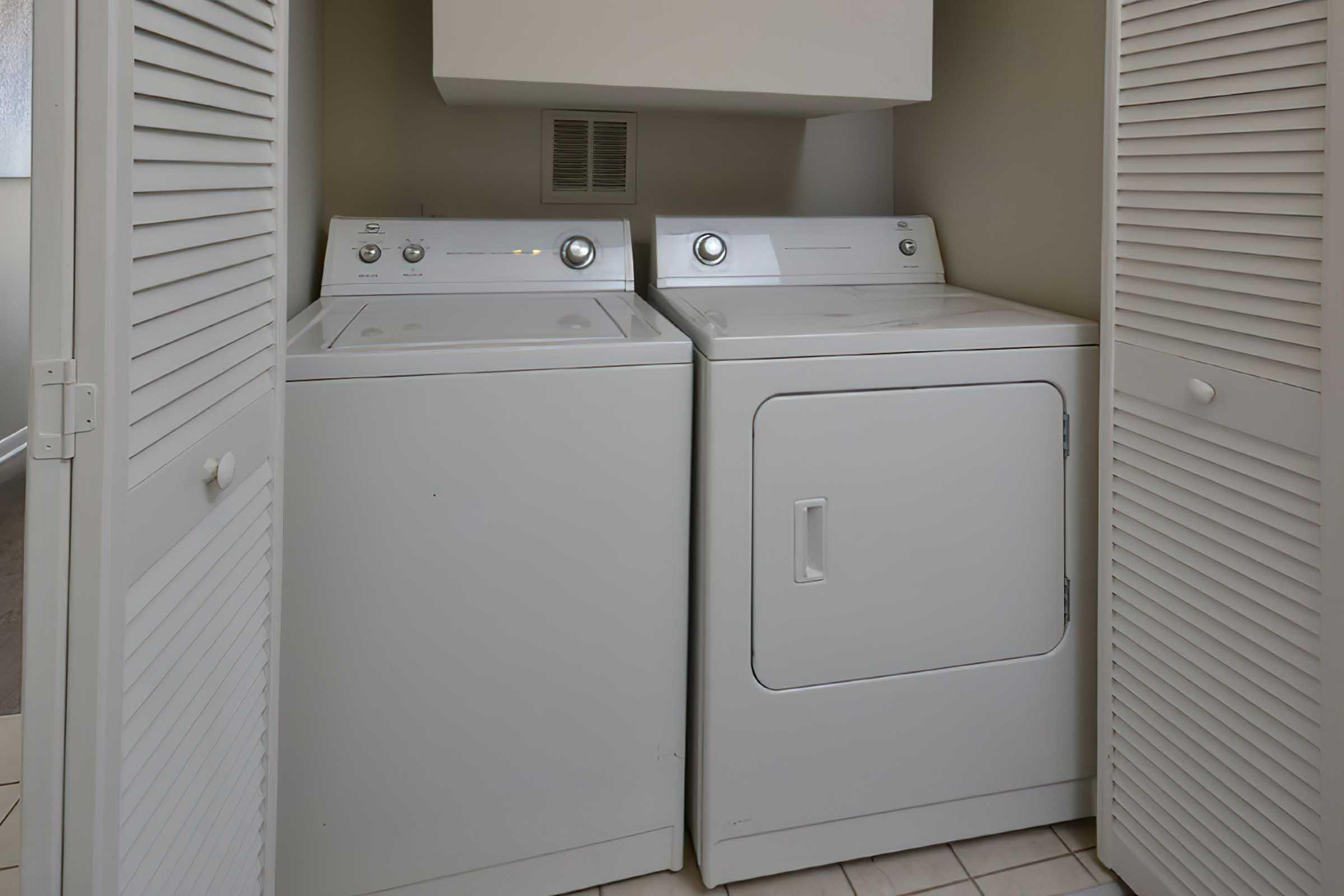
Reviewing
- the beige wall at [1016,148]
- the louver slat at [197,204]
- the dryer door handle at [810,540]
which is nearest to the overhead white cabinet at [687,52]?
the beige wall at [1016,148]

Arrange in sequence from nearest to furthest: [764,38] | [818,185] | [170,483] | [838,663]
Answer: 1. [170,483]
2. [838,663]
3. [764,38]
4. [818,185]

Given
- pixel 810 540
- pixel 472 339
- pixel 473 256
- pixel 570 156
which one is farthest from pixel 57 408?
pixel 570 156

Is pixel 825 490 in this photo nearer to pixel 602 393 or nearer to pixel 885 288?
pixel 602 393

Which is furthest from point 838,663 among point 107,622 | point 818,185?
point 818,185

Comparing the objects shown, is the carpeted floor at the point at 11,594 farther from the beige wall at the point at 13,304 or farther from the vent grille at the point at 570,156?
the vent grille at the point at 570,156

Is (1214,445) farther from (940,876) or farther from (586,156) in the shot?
(586,156)

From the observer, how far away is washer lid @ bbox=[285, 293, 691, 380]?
1.34 m

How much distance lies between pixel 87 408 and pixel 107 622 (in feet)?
0.62

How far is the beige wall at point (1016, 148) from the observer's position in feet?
5.57

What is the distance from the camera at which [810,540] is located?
1.52 metres

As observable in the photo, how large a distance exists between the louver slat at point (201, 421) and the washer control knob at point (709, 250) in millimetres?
1085

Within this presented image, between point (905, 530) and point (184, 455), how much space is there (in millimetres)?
1110

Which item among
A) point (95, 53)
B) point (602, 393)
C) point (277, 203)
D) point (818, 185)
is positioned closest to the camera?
point (95, 53)

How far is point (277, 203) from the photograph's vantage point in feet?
3.99
